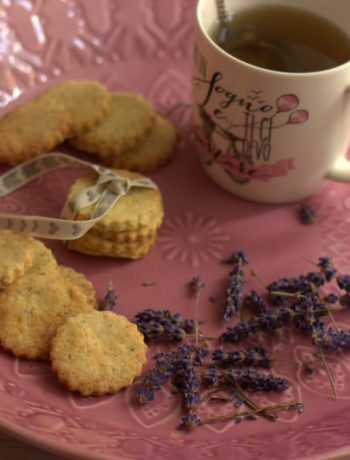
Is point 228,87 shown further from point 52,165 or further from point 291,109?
point 52,165

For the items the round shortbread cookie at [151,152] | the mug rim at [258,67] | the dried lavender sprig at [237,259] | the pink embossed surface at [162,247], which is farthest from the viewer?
the round shortbread cookie at [151,152]

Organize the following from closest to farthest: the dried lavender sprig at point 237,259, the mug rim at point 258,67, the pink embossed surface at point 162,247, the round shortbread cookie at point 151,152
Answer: the pink embossed surface at point 162,247
the mug rim at point 258,67
the dried lavender sprig at point 237,259
the round shortbread cookie at point 151,152

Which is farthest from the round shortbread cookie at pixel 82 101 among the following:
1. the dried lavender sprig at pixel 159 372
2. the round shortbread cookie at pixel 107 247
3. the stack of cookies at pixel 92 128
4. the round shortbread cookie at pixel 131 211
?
the dried lavender sprig at pixel 159 372

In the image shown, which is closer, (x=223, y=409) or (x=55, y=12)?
(x=223, y=409)

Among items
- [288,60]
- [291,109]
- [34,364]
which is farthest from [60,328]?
[288,60]

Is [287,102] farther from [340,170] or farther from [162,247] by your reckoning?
[162,247]

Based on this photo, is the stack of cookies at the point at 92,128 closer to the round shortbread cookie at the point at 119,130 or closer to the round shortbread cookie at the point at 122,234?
the round shortbread cookie at the point at 119,130

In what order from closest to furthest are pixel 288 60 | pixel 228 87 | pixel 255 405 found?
pixel 255 405
pixel 228 87
pixel 288 60

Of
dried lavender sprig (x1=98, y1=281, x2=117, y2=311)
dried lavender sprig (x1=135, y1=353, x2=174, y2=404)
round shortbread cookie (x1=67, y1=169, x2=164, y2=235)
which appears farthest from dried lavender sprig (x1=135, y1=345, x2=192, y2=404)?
round shortbread cookie (x1=67, y1=169, x2=164, y2=235)
